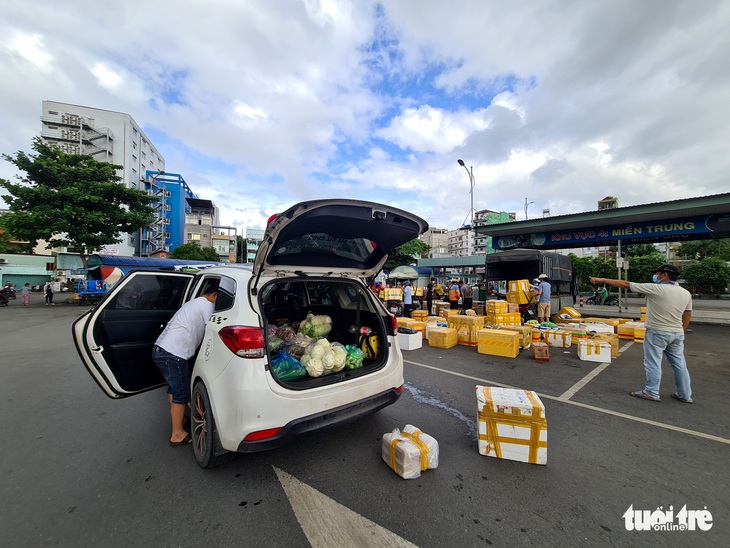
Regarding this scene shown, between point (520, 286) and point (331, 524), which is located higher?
point (520, 286)

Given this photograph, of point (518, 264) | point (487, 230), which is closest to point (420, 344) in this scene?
point (518, 264)

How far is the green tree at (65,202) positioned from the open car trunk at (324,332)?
20.4 m

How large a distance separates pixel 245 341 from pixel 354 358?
3.67ft

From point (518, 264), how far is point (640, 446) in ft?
37.7

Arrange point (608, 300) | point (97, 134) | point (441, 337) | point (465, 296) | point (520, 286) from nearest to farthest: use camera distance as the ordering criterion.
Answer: point (441, 337) → point (520, 286) → point (465, 296) → point (608, 300) → point (97, 134)

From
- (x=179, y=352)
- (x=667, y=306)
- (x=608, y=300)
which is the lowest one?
(x=608, y=300)

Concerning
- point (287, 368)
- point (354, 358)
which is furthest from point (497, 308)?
point (287, 368)

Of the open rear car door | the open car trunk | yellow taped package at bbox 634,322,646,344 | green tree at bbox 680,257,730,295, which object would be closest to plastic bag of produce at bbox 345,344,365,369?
the open car trunk

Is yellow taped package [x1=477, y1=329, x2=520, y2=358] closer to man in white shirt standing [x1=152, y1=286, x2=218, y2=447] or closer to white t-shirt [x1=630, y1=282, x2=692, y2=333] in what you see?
white t-shirt [x1=630, y1=282, x2=692, y2=333]

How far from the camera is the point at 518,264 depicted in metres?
13.3

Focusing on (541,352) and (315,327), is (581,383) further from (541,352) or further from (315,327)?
(315,327)

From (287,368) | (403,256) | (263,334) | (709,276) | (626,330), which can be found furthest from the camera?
(403,256)

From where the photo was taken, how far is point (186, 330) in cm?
272

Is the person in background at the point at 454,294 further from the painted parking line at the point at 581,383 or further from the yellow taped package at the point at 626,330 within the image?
the painted parking line at the point at 581,383
